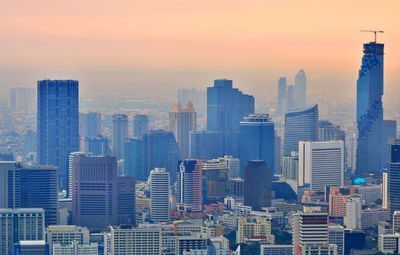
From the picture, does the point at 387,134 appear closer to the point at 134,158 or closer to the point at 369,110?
the point at 369,110

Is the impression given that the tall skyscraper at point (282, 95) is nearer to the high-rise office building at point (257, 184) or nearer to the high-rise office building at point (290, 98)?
the high-rise office building at point (290, 98)

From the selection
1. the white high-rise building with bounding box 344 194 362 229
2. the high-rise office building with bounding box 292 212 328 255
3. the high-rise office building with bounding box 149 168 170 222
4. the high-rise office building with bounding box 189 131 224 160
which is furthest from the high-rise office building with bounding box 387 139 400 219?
the high-rise office building with bounding box 189 131 224 160

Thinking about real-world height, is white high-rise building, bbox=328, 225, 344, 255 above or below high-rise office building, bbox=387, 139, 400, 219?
below

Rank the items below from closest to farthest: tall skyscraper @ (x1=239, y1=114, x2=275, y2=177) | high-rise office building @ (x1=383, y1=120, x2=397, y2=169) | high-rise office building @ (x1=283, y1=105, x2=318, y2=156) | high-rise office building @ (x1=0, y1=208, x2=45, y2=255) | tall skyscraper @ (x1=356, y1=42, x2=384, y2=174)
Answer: high-rise office building @ (x1=0, y1=208, x2=45, y2=255), high-rise office building @ (x1=383, y1=120, x2=397, y2=169), tall skyscraper @ (x1=356, y1=42, x2=384, y2=174), tall skyscraper @ (x1=239, y1=114, x2=275, y2=177), high-rise office building @ (x1=283, y1=105, x2=318, y2=156)

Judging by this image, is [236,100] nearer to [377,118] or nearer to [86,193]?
[377,118]

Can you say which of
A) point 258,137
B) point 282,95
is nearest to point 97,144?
point 282,95

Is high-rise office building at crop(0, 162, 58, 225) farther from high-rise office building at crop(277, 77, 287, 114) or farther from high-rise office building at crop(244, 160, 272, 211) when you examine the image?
high-rise office building at crop(277, 77, 287, 114)

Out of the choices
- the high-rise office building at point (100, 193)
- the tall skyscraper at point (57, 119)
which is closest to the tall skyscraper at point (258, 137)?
the tall skyscraper at point (57, 119)
